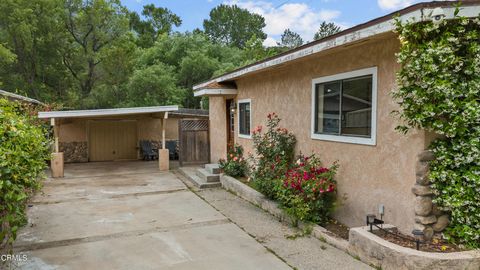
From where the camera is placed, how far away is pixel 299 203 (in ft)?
18.0

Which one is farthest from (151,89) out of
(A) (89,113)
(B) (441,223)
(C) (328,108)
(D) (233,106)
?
(B) (441,223)

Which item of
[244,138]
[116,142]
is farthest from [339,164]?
[116,142]

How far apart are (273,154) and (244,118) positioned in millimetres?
2747

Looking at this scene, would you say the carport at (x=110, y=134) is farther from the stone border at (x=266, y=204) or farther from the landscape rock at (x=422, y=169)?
the landscape rock at (x=422, y=169)

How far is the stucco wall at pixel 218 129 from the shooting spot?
11336mm

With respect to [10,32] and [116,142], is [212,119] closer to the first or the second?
[116,142]

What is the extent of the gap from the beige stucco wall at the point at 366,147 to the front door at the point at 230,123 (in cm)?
357

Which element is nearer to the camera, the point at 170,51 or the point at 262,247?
the point at 262,247

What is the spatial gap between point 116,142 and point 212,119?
5993 millimetres

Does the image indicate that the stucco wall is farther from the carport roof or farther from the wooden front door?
the wooden front door

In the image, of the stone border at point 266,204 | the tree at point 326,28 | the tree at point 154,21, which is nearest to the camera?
the stone border at point 266,204

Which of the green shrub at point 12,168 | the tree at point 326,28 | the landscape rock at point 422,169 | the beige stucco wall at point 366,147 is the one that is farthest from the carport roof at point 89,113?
the tree at point 326,28

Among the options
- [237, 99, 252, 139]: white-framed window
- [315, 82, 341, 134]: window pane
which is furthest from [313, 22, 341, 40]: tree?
[315, 82, 341, 134]: window pane

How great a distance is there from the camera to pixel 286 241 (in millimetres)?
5105
